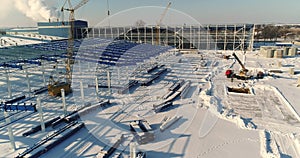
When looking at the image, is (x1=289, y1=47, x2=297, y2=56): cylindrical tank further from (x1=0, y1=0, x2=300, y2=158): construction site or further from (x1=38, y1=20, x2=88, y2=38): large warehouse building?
(x1=38, y1=20, x2=88, y2=38): large warehouse building

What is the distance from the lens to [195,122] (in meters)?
9.87

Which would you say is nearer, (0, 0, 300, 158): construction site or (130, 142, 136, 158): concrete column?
(130, 142, 136, 158): concrete column

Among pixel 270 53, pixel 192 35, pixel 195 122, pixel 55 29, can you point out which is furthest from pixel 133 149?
pixel 192 35

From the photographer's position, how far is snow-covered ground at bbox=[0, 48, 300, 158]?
7.70m

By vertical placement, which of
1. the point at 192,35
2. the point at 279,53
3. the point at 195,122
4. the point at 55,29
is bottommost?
the point at 195,122

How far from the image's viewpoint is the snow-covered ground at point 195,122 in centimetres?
770

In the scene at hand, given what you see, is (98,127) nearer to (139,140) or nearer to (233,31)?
(139,140)

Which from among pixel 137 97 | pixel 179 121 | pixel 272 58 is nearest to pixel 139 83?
pixel 137 97

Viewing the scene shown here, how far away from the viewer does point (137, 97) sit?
13.4m

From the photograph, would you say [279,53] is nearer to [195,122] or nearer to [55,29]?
[195,122]

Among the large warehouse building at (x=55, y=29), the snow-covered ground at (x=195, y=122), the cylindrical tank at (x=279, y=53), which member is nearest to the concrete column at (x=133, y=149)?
the snow-covered ground at (x=195, y=122)

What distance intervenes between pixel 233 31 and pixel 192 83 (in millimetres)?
21671

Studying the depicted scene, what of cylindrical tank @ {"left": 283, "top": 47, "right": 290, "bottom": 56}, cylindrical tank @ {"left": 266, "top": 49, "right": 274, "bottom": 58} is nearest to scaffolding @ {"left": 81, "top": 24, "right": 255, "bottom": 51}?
cylindrical tank @ {"left": 266, "top": 49, "right": 274, "bottom": 58}

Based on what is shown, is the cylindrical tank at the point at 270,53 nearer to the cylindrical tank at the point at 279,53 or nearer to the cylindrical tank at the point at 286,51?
the cylindrical tank at the point at 279,53
